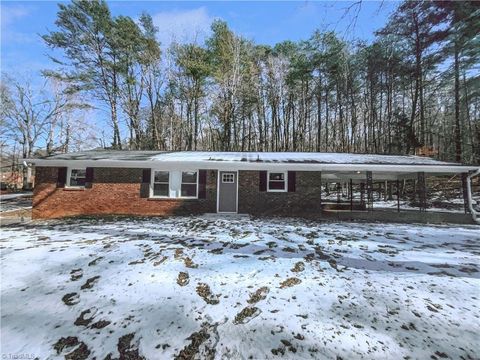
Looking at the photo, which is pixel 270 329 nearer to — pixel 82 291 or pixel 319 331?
pixel 319 331

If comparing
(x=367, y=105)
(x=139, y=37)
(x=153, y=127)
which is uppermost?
(x=139, y=37)

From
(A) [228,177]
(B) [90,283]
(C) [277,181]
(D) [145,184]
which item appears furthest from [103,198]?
(B) [90,283]

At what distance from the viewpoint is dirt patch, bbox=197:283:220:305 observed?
3922 millimetres

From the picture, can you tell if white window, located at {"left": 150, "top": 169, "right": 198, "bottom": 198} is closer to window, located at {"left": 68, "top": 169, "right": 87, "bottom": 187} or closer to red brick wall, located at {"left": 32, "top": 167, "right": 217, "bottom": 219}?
red brick wall, located at {"left": 32, "top": 167, "right": 217, "bottom": 219}

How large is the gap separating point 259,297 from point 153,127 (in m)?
23.4

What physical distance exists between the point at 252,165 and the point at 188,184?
10.2ft

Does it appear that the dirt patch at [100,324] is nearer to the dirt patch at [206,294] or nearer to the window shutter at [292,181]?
the dirt patch at [206,294]

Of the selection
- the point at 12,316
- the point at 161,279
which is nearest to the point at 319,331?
the point at 161,279

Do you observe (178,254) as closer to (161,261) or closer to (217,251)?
(161,261)

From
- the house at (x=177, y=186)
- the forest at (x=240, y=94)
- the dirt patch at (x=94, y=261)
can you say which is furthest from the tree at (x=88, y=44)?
the dirt patch at (x=94, y=261)

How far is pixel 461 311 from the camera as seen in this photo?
363cm

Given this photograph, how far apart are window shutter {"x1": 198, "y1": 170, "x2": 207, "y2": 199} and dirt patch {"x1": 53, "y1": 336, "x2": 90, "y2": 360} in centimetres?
880

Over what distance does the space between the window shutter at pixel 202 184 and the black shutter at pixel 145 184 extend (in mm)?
2290

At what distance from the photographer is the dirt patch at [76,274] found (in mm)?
4738
